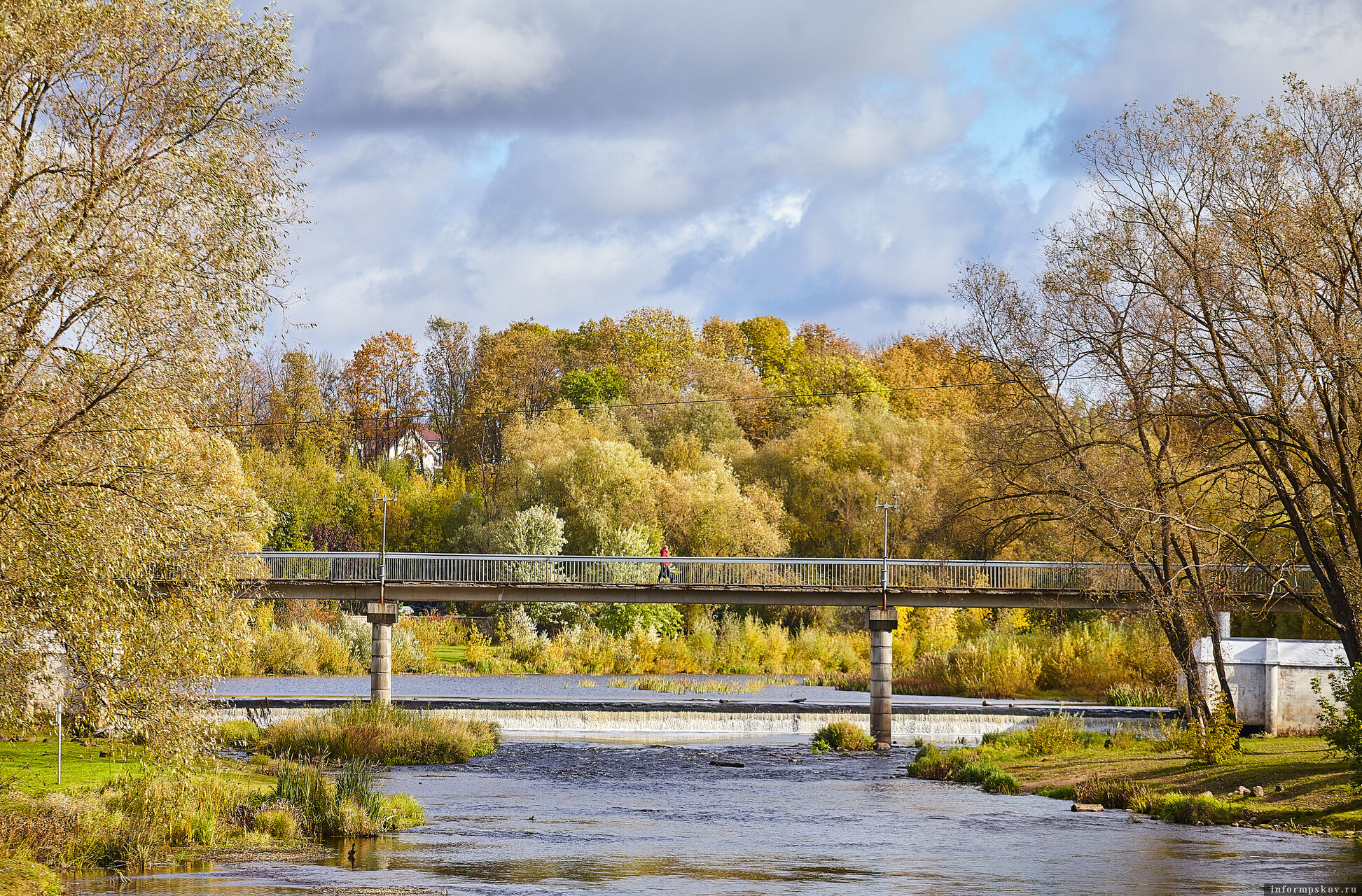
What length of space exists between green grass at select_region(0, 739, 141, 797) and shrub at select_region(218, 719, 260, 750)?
27.2ft

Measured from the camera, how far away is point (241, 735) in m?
37.2

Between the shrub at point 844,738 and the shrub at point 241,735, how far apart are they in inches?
646

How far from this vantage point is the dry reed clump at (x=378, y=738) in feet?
115

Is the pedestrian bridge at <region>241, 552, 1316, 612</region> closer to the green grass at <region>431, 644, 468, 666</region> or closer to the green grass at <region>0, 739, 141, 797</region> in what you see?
the green grass at <region>0, 739, 141, 797</region>

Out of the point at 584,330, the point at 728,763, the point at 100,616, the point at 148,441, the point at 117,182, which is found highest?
the point at 584,330

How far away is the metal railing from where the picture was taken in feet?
127

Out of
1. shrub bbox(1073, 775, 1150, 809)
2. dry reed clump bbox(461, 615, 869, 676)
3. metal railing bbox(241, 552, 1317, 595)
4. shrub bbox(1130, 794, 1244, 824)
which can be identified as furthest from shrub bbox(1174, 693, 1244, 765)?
dry reed clump bbox(461, 615, 869, 676)

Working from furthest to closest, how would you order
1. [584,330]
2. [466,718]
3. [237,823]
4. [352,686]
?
[584,330], [352,686], [466,718], [237,823]

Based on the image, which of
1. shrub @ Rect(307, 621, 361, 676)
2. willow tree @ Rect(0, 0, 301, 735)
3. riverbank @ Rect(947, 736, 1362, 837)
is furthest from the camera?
shrub @ Rect(307, 621, 361, 676)

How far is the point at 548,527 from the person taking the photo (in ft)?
221

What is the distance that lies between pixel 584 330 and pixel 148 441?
79.3 meters

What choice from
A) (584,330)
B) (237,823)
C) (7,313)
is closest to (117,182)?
(7,313)

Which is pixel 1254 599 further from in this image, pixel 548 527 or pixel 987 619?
pixel 548 527

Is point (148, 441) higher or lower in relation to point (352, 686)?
higher
